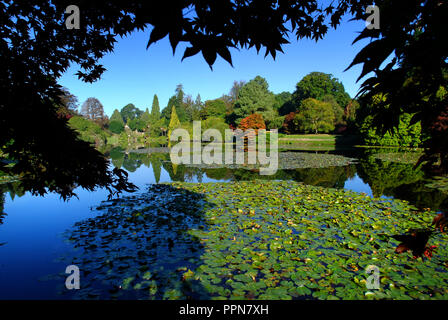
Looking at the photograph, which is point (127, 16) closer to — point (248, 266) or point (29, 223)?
point (248, 266)

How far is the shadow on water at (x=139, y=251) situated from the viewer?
3.12 metres

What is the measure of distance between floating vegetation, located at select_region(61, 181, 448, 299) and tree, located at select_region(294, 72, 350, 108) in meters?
55.3

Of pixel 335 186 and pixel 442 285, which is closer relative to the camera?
pixel 442 285

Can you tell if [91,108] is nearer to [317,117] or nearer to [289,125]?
[289,125]

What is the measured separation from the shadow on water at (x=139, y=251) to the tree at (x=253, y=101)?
3792 centimetres

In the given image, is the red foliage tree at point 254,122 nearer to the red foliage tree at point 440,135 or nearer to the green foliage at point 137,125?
the green foliage at point 137,125

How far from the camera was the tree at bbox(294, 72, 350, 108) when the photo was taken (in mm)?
55894

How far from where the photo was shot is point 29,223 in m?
6.11

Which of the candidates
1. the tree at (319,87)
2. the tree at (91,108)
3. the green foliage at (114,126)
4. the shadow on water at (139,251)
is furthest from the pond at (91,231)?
the tree at (91,108)

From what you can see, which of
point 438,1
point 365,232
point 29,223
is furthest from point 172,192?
point 438,1

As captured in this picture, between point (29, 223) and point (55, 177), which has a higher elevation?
point (55, 177)
